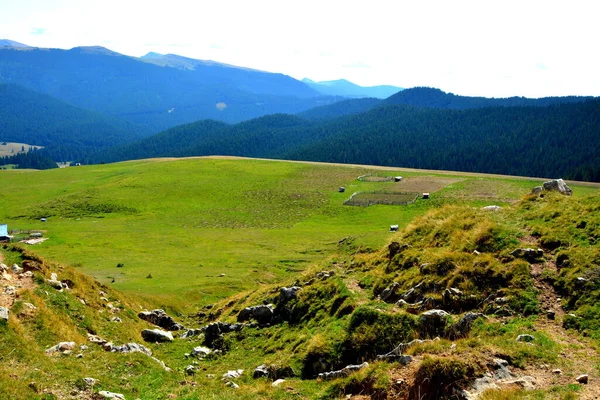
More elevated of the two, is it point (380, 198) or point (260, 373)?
point (260, 373)

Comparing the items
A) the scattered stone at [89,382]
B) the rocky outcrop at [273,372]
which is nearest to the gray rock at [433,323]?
the rocky outcrop at [273,372]

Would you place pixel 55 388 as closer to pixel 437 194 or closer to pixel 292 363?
pixel 292 363

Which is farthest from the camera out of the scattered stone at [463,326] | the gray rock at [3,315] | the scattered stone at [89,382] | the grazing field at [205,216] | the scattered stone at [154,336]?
the grazing field at [205,216]

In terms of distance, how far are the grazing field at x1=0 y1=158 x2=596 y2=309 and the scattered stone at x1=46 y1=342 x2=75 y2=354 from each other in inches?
695

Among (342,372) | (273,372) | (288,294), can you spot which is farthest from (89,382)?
(288,294)

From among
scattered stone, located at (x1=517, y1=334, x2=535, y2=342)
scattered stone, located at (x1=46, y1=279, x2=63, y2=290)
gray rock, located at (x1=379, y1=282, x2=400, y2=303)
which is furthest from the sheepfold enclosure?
scattered stone, located at (x1=517, y1=334, x2=535, y2=342)

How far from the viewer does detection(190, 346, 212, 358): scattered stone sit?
23891 mm

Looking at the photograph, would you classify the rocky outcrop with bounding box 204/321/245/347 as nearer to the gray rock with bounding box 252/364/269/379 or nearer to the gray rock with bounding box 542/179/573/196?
the gray rock with bounding box 252/364/269/379

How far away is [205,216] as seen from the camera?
92125 mm

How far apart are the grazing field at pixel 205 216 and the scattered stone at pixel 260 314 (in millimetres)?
11397

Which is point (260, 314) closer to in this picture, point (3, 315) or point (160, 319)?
point (160, 319)

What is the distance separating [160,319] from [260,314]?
806 centimetres

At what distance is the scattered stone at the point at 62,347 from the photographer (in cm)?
1873

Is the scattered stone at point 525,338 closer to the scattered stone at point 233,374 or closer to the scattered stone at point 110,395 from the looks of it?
the scattered stone at point 233,374
